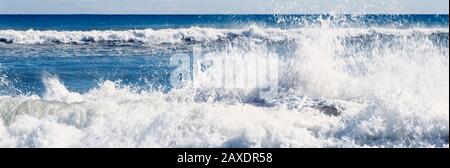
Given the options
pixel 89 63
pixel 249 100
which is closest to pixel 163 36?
pixel 89 63

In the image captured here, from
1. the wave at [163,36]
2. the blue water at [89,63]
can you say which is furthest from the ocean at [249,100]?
the wave at [163,36]

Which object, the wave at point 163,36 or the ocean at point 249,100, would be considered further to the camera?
the wave at point 163,36

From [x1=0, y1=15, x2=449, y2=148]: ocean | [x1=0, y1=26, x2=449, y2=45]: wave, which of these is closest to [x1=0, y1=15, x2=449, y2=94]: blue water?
[x1=0, y1=15, x2=449, y2=148]: ocean

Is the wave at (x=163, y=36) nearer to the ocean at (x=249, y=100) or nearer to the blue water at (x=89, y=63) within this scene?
the blue water at (x=89, y=63)

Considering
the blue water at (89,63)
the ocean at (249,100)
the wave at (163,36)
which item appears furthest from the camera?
the wave at (163,36)

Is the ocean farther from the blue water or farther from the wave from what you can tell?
the wave

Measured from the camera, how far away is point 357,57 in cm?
1132

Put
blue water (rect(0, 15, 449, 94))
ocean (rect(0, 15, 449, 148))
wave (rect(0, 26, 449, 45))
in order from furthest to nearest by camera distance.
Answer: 1. wave (rect(0, 26, 449, 45))
2. blue water (rect(0, 15, 449, 94))
3. ocean (rect(0, 15, 449, 148))

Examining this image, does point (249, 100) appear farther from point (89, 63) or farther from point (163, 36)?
point (163, 36)

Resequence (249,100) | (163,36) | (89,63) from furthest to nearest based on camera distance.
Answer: (163,36) → (89,63) → (249,100)

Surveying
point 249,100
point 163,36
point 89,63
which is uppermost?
point 163,36
